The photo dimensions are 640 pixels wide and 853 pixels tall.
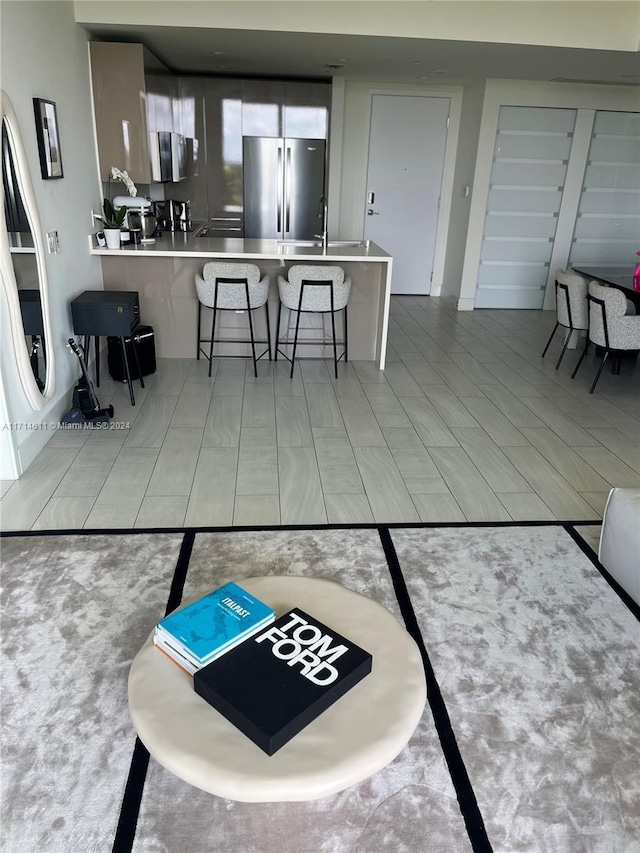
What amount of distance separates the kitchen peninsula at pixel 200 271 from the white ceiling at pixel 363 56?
1469mm

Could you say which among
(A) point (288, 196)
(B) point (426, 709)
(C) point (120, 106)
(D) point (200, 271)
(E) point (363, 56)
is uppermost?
(E) point (363, 56)

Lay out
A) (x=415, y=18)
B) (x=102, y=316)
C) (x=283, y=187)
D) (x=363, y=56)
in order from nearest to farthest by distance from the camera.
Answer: (x=102, y=316) < (x=415, y=18) < (x=363, y=56) < (x=283, y=187)

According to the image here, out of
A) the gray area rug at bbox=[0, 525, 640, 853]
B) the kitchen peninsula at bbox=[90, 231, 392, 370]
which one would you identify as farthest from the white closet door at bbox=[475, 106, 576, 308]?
the gray area rug at bbox=[0, 525, 640, 853]

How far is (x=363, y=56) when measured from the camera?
5180mm

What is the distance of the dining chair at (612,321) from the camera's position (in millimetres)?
4297

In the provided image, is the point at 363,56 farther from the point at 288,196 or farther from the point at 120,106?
the point at 120,106

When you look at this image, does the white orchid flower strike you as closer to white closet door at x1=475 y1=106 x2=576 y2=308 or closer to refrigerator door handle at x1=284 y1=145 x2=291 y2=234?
refrigerator door handle at x1=284 y1=145 x2=291 y2=234

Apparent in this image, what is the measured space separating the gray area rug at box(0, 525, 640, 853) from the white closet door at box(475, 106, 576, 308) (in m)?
4.80

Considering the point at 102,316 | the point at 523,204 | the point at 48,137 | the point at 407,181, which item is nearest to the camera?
the point at 48,137

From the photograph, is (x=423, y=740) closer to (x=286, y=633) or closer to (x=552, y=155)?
(x=286, y=633)

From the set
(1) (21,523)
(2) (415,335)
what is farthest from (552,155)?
(1) (21,523)

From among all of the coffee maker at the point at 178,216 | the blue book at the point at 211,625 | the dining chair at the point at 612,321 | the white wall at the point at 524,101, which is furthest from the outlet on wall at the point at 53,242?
the white wall at the point at 524,101

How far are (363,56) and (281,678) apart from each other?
17.4 ft

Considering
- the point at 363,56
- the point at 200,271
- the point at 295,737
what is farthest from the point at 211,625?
the point at 363,56
